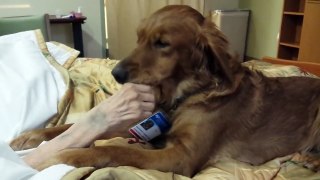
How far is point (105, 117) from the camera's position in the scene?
1.05m

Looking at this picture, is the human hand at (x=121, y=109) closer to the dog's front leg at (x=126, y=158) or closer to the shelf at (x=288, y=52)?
the dog's front leg at (x=126, y=158)

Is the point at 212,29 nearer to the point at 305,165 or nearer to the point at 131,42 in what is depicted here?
the point at 305,165

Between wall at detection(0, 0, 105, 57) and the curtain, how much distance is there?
0.12 m

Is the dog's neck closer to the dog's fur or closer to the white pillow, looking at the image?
the dog's fur

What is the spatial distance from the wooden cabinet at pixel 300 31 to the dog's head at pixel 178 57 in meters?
2.81

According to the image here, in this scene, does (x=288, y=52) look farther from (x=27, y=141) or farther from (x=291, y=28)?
(x=27, y=141)

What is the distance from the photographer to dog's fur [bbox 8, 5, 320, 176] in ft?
3.43

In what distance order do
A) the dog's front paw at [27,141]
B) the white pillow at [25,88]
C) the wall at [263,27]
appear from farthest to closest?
→ the wall at [263,27] → the white pillow at [25,88] → the dog's front paw at [27,141]

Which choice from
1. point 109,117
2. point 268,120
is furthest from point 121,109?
point 268,120

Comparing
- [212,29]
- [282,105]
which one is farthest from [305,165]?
[212,29]

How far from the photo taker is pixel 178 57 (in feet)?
3.51

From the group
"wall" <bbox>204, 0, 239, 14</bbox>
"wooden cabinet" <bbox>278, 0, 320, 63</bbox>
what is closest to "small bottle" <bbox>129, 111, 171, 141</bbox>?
"wooden cabinet" <bbox>278, 0, 320, 63</bbox>

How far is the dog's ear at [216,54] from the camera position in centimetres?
108

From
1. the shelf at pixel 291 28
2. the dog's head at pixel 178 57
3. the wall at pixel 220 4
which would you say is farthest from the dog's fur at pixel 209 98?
the wall at pixel 220 4
